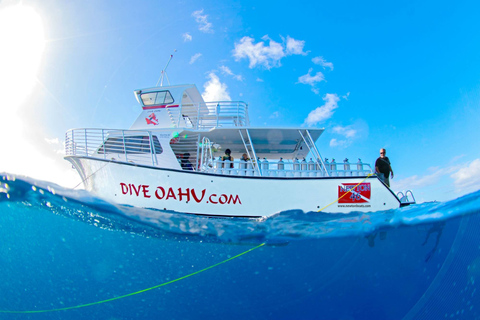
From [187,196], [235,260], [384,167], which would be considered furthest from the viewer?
[235,260]

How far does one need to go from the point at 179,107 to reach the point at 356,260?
8189 mm

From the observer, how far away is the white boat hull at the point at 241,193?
5828 mm

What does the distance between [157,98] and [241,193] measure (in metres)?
5.72

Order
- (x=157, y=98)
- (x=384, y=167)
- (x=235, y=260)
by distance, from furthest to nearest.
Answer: (x=157, y=98) → (x=235, y=260) → (x=384, y=167)

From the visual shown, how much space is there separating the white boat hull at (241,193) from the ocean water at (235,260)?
0.25 m

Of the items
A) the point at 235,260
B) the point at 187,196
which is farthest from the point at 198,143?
the point at 235,260

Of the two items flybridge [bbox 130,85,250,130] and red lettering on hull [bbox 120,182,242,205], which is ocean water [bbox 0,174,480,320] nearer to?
red lettering on hull [bbox 120,182,242,205]

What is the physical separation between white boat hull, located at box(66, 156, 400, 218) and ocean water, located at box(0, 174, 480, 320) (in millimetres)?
250

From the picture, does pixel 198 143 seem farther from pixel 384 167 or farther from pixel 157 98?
pixel 384 167

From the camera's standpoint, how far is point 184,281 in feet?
26.2

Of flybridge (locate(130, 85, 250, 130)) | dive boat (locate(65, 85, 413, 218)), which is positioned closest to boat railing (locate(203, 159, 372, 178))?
dive boat (locate(65, 85, 413, 218))

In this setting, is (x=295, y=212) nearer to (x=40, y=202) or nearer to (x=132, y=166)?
(x=132, y=166)

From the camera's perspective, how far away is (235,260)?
784 centimetres

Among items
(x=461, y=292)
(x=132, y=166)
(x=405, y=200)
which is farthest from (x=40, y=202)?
(x=461, y=292)
